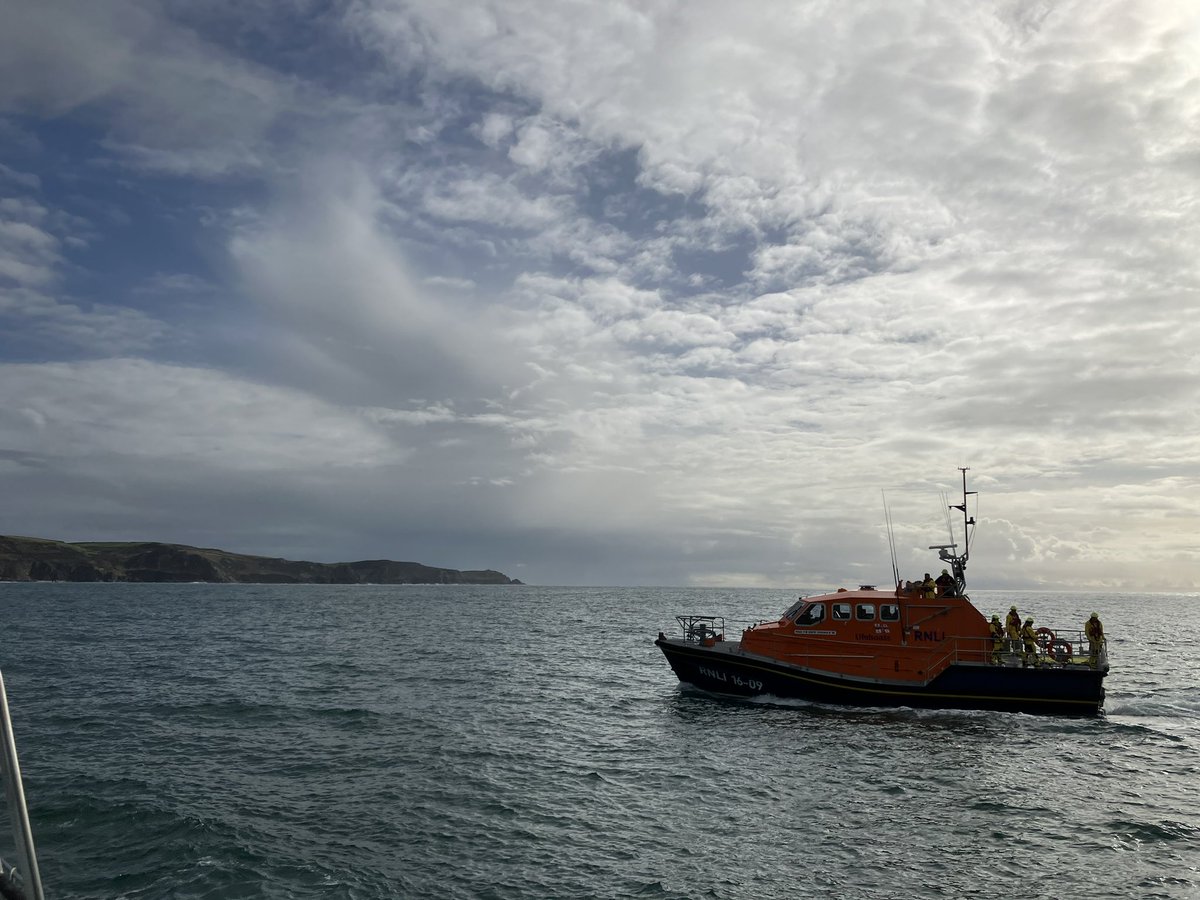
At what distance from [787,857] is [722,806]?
8.82 feet

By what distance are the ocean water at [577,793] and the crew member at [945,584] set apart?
391 centimetres

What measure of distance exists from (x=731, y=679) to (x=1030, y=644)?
32.0ft

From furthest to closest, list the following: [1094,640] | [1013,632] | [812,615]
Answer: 1. [812,615]
2. [1013,632]
3. [1094,640]


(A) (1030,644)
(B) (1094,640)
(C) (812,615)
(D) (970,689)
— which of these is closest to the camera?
(D) (970,689)

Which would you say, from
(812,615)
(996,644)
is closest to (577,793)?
(812,615)

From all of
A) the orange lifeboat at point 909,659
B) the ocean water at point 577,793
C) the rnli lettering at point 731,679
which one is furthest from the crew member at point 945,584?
the rnli lettering at point 731,679

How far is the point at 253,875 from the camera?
466 inches

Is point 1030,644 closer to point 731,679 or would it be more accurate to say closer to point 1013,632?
point 1013,632

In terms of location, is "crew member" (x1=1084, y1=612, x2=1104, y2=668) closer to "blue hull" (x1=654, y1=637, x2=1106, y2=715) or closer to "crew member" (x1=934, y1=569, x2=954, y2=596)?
"blue hull" (x1=654, y1=637, x2=1106, y2=715)

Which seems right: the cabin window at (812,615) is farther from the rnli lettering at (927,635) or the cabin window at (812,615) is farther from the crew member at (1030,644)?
the crew member at (1030,644)

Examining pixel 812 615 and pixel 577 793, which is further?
pixel 812 615

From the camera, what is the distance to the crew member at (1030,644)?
980 inches

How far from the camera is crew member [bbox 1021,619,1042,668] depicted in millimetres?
24891

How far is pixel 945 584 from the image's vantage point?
26.0 meters
